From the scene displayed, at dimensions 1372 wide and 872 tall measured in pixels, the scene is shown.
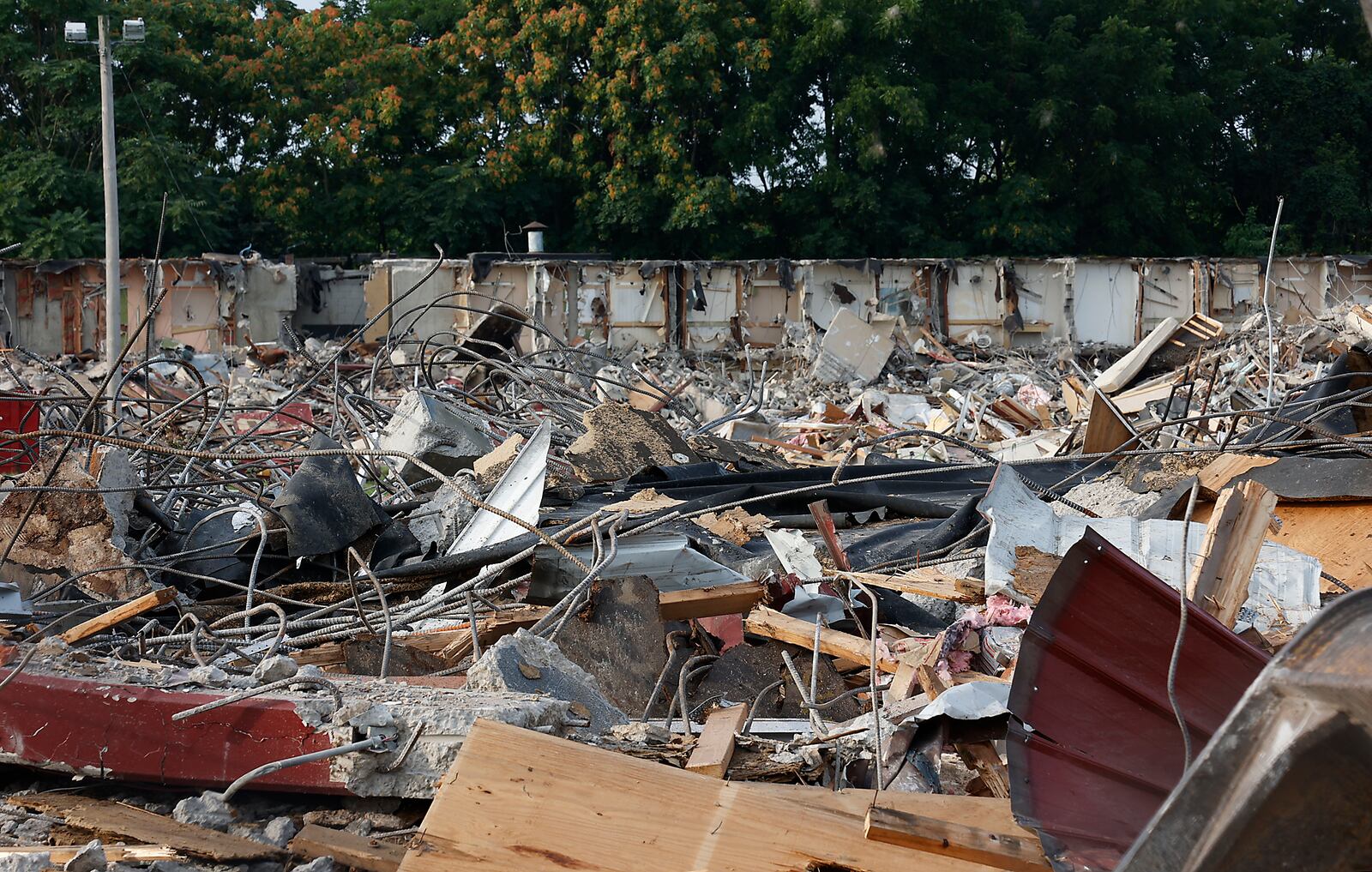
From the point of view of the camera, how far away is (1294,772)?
1148 mm

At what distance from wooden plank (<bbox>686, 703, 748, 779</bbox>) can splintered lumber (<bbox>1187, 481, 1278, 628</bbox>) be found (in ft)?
5.35

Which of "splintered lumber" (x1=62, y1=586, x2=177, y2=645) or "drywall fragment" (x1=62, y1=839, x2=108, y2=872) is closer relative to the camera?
"drywall fragment" (x1=62, y1=839, x2=108, y2=872)

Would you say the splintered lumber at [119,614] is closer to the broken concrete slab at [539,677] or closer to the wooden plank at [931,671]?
the broken concrete slab at [539,677]

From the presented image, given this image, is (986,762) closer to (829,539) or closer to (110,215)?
(829,539)

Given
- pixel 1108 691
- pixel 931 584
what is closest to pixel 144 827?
pixel 1108 691

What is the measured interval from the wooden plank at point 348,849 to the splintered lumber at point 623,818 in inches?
4.3

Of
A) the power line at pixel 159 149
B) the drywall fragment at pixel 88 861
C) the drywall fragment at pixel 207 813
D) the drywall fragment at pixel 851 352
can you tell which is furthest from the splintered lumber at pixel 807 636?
the power line at pixel 159 149

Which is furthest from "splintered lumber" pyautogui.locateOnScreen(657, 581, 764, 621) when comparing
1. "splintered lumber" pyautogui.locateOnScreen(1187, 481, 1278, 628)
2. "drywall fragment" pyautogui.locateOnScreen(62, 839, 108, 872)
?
"drywall fragment" pyautogui.locateOnScreen(62, 839, 108, 872)

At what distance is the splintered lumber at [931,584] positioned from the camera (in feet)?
14.5

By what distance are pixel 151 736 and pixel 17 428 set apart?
17.6 ft

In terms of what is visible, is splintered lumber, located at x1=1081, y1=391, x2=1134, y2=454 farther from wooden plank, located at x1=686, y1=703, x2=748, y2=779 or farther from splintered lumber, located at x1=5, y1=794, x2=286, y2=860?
splintered lumber, located at x1=5, y1=794, x2=286, y2=860

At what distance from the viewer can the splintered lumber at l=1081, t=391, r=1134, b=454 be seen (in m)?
7.36

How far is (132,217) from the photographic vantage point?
2458 centimetres

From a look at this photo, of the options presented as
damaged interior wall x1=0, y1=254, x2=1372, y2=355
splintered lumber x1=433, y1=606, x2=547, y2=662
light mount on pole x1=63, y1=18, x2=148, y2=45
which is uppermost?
light mount on pole x1=63, y1=18, x2=148, y2=45
